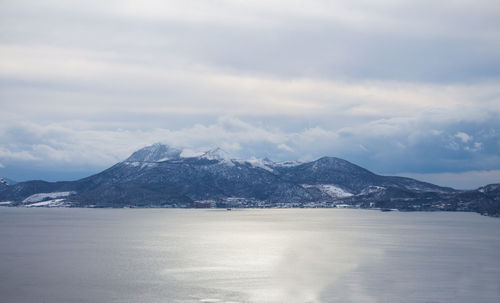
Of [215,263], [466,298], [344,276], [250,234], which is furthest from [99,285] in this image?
[250,234]

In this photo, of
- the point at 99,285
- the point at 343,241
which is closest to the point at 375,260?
the point at 343,241

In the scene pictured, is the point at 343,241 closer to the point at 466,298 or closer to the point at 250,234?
the point at 250,234

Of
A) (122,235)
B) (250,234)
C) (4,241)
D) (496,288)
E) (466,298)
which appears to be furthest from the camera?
(250,234)

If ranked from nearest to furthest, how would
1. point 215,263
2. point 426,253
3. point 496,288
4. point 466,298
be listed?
point 466,298, point 496,288, point 215,263, point 426,253

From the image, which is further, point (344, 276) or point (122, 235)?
point (122, 235)

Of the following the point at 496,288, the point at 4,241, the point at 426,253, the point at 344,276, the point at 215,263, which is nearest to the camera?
the point at 496,288

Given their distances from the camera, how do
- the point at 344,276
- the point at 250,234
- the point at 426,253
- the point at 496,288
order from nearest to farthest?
1. the point at 496,288
2. the point at 344,276
3. the point at 426,253
4. the point at 250,234

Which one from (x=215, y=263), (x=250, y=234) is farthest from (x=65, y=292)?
(x=250, y=234)

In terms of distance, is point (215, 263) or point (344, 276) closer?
point (344, 276)

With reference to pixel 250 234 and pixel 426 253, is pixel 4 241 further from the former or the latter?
pixel 426 253
